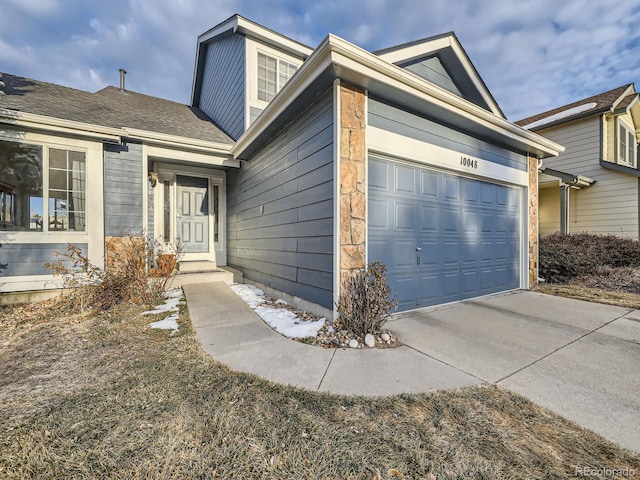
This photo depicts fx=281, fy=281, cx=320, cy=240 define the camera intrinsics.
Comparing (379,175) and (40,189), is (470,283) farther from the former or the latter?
(40,189)

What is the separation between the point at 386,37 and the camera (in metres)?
9.45

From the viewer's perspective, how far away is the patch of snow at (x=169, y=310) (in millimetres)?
3599

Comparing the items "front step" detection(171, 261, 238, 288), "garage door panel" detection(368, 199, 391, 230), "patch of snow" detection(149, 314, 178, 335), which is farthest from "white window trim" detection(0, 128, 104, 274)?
"garage door panel" detection(368, 199, 391, 230)

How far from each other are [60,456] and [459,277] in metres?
5.07

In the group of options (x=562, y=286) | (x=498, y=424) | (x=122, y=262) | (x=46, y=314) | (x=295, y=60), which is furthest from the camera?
(x=295, y=60)

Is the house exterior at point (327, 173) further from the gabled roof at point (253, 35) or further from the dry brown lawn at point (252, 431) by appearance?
the dry brown lawn at point (252, 431)

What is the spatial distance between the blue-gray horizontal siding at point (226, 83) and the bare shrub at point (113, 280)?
371 cm

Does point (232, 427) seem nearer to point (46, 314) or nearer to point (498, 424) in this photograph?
point (498, 424)

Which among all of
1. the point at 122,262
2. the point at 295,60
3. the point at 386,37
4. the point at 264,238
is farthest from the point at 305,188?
the point at 386,37

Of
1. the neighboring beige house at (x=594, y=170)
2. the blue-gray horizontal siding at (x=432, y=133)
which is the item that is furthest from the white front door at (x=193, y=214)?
the neighboring beige house at (x=594, y=170)

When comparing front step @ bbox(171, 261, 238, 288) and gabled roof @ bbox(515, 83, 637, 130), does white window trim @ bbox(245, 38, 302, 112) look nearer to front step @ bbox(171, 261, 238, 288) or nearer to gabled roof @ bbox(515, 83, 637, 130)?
front step @ bbox(171, 261, 238, 288)

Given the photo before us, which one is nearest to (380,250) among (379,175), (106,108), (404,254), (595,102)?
(404,254)

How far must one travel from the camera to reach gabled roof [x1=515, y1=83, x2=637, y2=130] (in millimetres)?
9742

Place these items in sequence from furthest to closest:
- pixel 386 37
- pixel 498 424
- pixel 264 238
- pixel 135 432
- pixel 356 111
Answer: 1. pixel 386 37
2. pixel 264 238
3. pixel 356 111
4. pixel 498 424
5. pixel 135 432
